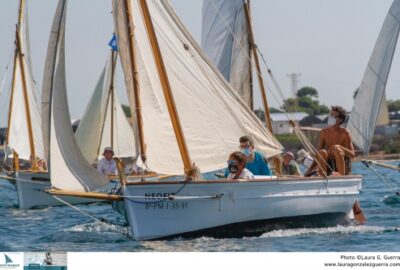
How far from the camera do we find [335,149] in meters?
16.1

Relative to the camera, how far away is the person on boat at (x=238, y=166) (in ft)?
49.3

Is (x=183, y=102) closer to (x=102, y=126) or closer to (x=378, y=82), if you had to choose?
(x=378, y=82)

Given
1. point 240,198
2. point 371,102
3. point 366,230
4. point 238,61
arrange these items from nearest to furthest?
point 240,198 < point 366,230 < point 371,102 < point 238,61

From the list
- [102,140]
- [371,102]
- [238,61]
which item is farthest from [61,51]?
[102,140]

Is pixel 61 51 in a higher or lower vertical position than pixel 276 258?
higher

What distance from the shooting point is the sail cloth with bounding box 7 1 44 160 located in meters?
24.2

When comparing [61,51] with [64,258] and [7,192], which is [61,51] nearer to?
[64,258]

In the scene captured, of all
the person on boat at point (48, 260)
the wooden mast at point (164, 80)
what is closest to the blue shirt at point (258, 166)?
the wooden mast at point (164, 80)

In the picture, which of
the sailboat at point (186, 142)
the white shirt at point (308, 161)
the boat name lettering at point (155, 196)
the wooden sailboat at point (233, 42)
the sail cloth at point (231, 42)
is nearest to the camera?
the boat name lettering at point (155, 196)

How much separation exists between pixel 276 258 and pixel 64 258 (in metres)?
1.97

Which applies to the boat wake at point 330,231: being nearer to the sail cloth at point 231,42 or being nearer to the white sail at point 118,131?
the sail cloth at point 231,42

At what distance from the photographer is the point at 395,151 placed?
25.0m

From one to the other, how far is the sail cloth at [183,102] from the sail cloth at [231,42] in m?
5.41

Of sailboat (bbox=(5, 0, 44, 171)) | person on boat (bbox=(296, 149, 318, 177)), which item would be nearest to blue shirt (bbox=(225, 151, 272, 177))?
person on boat (bbox=(296, 149, 318, 177))
